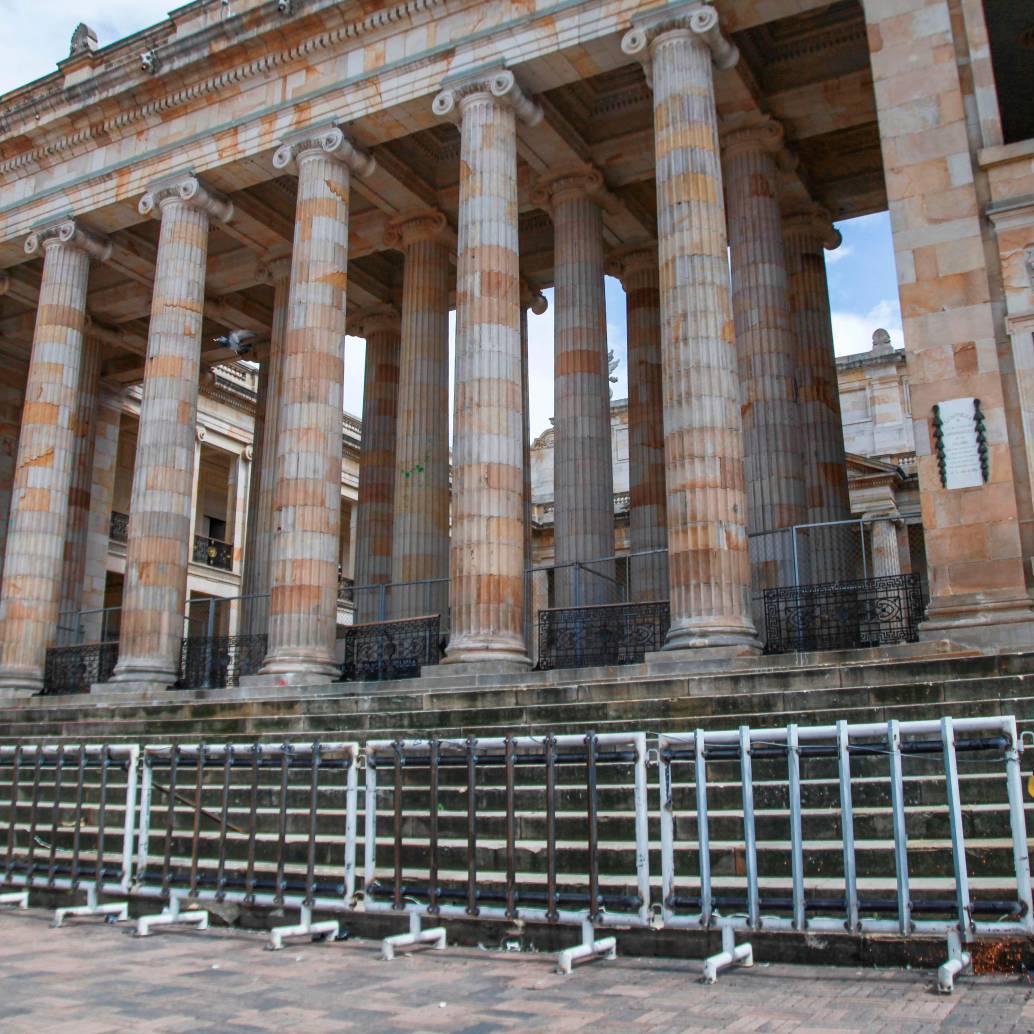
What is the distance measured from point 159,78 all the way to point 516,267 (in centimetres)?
887

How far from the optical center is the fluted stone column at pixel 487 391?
50.9 ft

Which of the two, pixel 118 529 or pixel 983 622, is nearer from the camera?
pixel 983 622

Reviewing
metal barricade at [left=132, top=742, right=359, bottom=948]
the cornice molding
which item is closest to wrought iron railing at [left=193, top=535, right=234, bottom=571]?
the cornice molding

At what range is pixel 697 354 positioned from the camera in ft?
48.6

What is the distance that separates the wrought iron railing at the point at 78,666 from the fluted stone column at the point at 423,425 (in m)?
6.03

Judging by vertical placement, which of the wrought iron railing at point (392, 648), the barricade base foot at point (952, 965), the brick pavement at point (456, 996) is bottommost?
the brick pavement at point (456, 996)

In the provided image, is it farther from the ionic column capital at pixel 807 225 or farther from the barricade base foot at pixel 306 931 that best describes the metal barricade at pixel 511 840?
the ionic column capital at pixel 807 225

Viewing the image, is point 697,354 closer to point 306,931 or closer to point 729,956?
point 306,931

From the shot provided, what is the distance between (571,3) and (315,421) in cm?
784

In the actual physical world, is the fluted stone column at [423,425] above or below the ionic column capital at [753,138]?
below

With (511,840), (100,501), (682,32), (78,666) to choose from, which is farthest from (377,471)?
(511,840)

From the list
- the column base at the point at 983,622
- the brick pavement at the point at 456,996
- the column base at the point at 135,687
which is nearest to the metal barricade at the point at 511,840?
the brick pavement at the point at 456,996

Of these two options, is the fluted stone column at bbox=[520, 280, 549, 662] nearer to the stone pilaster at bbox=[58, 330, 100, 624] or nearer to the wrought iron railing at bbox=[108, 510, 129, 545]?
the stone pilaster at bbox=[58, 330, 100, 624]

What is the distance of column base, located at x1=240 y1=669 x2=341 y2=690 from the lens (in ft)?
53.5
